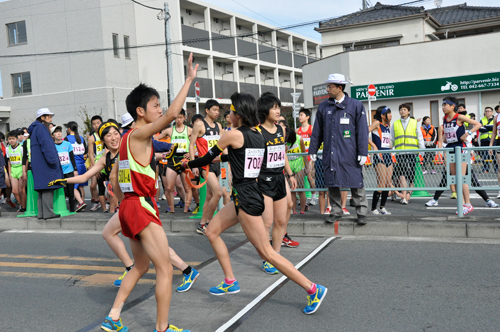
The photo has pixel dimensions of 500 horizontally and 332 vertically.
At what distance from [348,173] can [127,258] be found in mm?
3477

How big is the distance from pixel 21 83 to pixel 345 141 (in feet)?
106

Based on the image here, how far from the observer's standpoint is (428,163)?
24.9 ft

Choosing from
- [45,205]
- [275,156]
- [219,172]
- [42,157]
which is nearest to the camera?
[275,156]

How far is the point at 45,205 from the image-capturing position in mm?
9344

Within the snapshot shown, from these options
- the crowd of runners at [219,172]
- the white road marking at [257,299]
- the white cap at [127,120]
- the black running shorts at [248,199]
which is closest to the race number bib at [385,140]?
the crowd of runners at [219,172]

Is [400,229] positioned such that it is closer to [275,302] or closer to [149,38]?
[275,302]

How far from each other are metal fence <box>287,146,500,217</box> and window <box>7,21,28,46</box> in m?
30.9

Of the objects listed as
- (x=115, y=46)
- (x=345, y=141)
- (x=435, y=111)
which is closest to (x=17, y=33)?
(x=115, y=46)

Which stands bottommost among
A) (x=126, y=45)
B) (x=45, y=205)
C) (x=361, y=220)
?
(x=361, y=220)

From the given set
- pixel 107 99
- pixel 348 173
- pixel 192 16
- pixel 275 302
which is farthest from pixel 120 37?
pixel 275 302

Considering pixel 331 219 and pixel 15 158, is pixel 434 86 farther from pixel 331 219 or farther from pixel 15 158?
pixel 15 158

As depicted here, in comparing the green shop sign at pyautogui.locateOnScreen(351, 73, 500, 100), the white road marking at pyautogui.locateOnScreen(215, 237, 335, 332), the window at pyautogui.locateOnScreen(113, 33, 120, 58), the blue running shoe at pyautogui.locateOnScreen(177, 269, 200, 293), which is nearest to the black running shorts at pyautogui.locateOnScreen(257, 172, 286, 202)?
the white road marking at pyautogui.locateOnScreen(215, 237, 335, 332)

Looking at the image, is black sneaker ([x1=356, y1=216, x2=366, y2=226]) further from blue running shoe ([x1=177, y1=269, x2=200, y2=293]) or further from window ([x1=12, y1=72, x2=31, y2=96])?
window ([x1=12, y1=72, x2=31, y2=96])

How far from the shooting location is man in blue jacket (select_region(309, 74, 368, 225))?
22.9 ft
